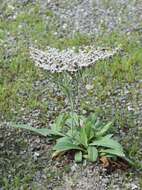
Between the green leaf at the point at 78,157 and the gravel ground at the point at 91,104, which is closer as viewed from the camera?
the gravel ground at the point at 91,104

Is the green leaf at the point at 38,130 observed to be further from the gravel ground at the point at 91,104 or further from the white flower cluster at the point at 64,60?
the white flower cluster at the point at 64,60

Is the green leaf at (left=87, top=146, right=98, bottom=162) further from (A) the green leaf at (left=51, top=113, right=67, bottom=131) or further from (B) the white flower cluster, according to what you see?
(B) the white flower cluster

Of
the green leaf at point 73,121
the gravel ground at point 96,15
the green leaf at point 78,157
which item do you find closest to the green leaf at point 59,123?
the green leaf at point 73,121

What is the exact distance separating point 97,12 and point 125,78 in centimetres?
298

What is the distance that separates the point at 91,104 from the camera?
29.9 feet

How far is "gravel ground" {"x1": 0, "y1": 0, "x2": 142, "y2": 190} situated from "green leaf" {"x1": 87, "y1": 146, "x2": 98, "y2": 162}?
4.9 inches

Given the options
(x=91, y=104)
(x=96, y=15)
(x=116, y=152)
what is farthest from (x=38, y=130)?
(x=96, y=15)

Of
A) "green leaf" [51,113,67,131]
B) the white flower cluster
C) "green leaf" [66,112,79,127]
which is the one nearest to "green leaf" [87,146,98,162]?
"green leaf" [66,112,79,127]

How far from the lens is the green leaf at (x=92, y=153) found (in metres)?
7.50

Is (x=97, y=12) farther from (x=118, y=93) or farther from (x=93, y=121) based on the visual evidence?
(x=93, y=121)

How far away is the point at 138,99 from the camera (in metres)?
9.20

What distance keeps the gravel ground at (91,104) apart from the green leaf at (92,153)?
12cm

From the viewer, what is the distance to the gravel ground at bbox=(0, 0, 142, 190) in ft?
24.4

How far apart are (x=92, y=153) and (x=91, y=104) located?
1.71 meters
